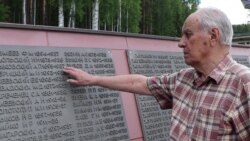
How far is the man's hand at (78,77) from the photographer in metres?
3.73

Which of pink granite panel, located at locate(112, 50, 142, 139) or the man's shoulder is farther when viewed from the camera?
pink granite panel, located at locate(112, 50, 142, 139)

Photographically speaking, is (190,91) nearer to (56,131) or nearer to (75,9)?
(56,131)

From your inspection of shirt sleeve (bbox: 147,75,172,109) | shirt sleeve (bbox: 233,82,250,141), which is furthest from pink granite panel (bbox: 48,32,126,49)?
shirt sleeve (bbox: 233,82,250,141)

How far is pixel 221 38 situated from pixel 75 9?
28.7 m

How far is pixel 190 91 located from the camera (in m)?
2.86

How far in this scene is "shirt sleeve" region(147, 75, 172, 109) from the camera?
3.20 meters

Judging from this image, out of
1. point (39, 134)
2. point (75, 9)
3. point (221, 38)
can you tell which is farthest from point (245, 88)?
point (75, 9)

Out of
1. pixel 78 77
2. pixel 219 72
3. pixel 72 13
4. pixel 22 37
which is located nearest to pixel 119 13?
pixel 72 13

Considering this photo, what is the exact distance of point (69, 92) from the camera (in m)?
3.77

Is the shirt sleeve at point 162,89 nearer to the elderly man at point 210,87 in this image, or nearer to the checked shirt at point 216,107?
the elderly man at point 210,87

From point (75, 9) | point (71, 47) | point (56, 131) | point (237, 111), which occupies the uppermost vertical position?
point (75, 9)

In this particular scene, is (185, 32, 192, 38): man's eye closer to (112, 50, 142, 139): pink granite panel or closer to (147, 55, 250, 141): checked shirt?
(147, 55, 250, 141): checked shirt

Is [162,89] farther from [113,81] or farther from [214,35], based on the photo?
[214,35]

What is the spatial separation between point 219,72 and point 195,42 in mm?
222
